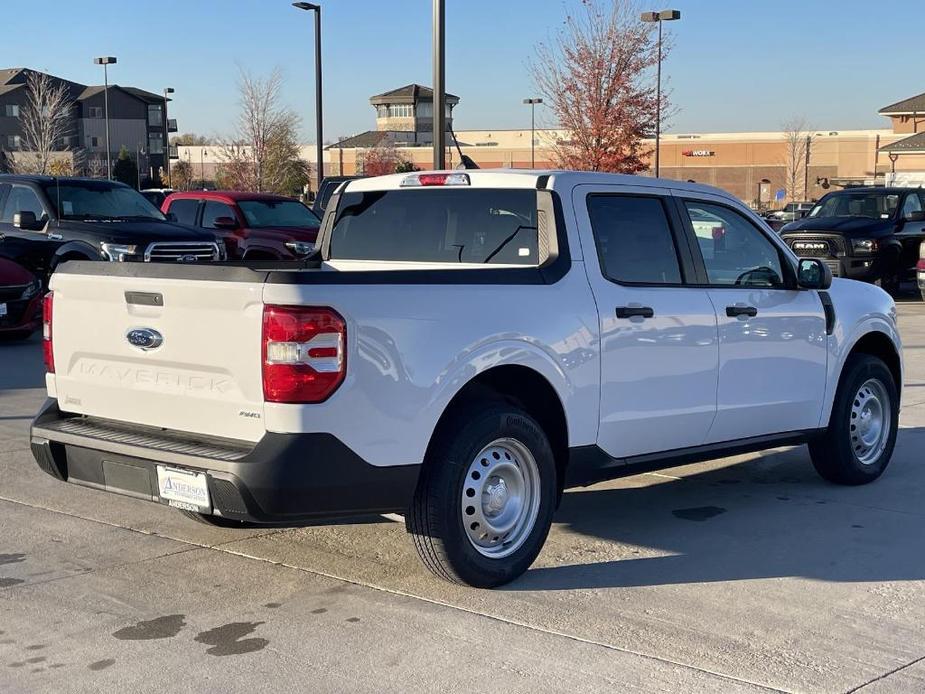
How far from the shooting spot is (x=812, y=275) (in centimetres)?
688

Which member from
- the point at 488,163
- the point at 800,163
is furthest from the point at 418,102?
the point at 800,163

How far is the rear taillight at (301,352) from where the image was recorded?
181 inches

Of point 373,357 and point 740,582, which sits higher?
point 373,357

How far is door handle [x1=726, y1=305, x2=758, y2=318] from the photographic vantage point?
643cm

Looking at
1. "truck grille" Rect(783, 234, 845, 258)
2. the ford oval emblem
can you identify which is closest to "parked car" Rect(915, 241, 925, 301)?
"truck grille" Rect(783, 234, 845, 258)

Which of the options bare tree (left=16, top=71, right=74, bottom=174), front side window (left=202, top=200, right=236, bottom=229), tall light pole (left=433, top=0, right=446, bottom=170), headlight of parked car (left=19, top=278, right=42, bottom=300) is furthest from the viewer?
bare tree (left=16, top=71, right=74, bottom=174)

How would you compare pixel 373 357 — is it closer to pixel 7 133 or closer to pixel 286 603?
pixel 286 603

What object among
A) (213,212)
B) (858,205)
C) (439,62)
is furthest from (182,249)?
(858,205)

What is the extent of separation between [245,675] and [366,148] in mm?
81279

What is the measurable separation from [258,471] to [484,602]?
1.20m

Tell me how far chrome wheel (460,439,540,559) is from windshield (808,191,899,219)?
18145 millimetres

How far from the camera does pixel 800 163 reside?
85625mm

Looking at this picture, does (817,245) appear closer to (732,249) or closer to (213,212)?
(213,212)

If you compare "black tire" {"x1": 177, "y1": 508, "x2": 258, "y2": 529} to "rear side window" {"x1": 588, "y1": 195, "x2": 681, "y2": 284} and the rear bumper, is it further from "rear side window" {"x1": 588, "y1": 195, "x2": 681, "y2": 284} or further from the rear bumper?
"rear side window" {"x1": 588, "y1": 195, "x2": 681, "y2": 284}
